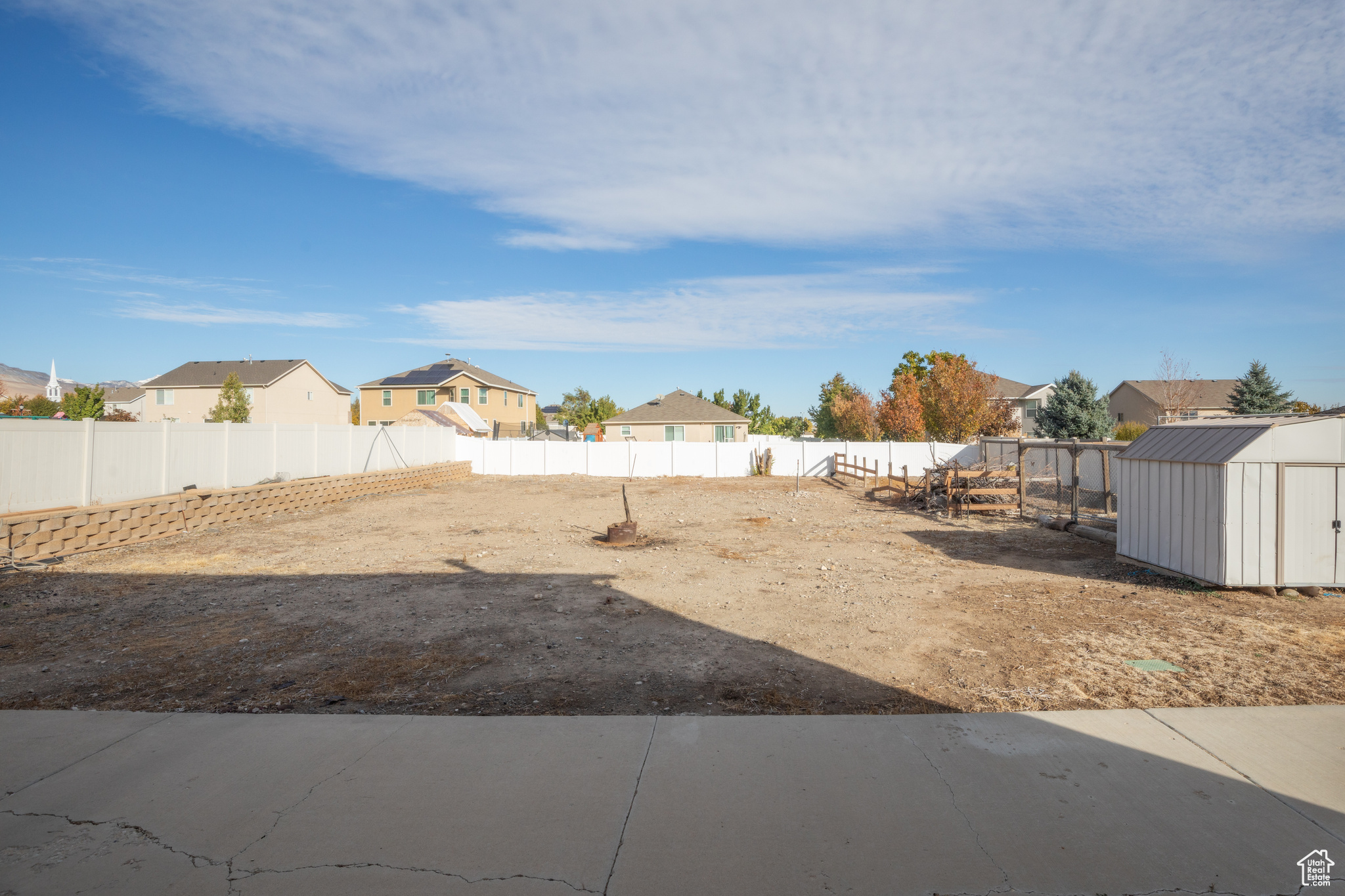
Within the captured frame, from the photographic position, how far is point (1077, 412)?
115ft

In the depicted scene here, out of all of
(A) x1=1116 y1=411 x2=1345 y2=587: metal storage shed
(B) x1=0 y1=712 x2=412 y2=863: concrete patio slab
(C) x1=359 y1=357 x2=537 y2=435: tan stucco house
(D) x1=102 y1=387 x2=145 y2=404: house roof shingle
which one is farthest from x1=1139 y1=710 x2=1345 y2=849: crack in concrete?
(D) x1=102 y1=387 x2=145 y2=404: house roof shingle

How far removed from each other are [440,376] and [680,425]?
63.9ft

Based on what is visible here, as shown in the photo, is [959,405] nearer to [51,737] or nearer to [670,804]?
[670,804]

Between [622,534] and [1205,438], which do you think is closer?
[1205,438]

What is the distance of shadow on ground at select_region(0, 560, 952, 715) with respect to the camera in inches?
218

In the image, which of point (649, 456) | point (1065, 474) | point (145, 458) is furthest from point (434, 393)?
point (1065, 474)

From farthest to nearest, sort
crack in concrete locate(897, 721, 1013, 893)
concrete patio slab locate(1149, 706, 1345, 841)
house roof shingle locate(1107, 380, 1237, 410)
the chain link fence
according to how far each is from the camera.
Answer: house roof shingle locate(1107, 380, 1237, 410)
the chain link fence
concrete patio slab locate(1149, 706, 1345, 841)
crack in concrete locate(897, 721, 1013, 893)

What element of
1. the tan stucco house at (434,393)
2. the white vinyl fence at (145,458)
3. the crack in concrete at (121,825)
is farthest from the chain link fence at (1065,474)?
the tan stucco house at (434,393)

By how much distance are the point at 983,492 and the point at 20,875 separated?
21.4 m

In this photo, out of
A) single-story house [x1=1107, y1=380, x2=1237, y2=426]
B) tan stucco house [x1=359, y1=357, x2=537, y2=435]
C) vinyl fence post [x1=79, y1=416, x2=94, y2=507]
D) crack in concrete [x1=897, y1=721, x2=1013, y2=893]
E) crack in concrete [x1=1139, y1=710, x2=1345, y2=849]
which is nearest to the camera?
crack in concrete [x1=897, y1=721, x2=1013, y2=893]

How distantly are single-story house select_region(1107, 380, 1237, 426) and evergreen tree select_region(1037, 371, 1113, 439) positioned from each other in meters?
7.10

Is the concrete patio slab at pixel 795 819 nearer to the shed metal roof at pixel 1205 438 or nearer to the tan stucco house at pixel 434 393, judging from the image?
the shed metal roof at pixel 1205 438

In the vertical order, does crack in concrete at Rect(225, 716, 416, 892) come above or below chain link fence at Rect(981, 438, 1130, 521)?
below

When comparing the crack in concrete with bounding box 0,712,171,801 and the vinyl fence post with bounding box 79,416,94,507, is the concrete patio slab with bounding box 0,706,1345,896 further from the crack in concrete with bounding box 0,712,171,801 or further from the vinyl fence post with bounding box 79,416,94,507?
the vinyl fence post with bounding box 79,416,94,507
